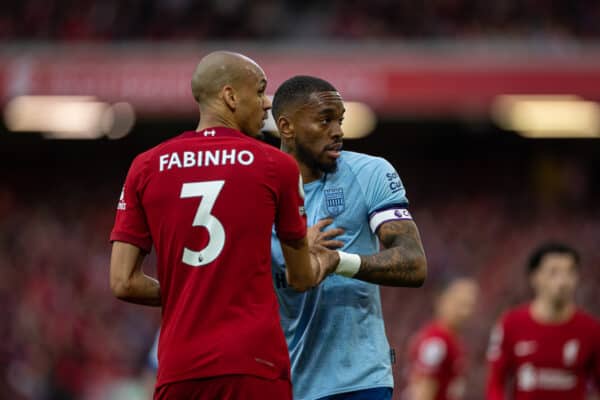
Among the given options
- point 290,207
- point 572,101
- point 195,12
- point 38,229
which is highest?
point 195,12

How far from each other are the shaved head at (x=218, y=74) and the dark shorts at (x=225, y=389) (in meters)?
1.01

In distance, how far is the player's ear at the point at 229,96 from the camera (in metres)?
4.32

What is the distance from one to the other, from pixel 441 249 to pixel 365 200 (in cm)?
1410

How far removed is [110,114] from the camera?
755 inches

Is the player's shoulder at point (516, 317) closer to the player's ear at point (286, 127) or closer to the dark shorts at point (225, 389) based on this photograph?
the player's ear at point (286, 127)

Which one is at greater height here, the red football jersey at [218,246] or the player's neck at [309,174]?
the player's neck at [309,174]

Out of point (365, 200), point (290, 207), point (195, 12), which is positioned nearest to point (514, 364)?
point (365, 200)

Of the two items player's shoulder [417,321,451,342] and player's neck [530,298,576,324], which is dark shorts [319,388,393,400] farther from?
player's shoulder [417,321,451,342]

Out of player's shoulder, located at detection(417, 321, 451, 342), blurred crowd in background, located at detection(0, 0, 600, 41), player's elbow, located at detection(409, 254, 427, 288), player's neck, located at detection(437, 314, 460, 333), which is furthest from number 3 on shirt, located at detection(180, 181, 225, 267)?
blurred crowd in background, located at detection(0, 0, 600, 41)

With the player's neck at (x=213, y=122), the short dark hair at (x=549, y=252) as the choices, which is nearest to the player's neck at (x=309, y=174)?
the player's neck at (x=213, y=122)

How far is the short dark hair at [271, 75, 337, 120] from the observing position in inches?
194

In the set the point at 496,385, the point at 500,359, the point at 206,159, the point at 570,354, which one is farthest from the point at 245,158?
the point at 570,354

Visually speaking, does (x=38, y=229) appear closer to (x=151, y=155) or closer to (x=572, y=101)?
(x=572, y=101)

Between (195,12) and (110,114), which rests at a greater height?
(195,12)
